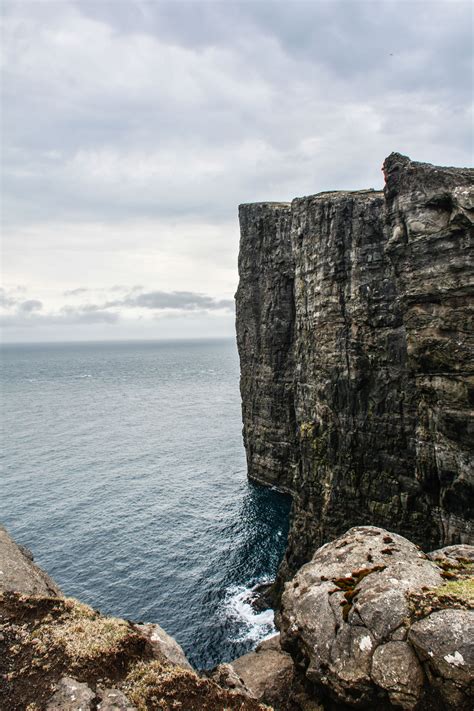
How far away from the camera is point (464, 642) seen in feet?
54.1

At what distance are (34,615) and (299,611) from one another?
11675 mm

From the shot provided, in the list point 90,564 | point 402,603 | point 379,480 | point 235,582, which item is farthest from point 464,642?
point 90,564

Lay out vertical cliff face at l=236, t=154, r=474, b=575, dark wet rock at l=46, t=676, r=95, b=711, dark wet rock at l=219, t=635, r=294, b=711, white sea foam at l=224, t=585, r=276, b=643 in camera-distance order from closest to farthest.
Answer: dark wet rock at l=46, t=676, r=95, b=711, dark wet rock at l=219, t=635, r=294, b=711, vertical cliff face at l=236, t=154, r=474, b=575, white sea foam at l=224, t=585, r=276, b=643

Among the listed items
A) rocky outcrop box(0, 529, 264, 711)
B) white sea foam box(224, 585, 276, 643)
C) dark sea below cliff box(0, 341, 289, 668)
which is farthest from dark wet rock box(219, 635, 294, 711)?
white sea foam box(224, 585, 276, 643)

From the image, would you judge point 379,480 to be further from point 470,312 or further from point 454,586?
point 454,586

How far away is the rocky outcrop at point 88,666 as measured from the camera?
1643cm

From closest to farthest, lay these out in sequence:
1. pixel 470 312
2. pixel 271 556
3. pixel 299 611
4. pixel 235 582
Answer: pixel 299 611
pixel 470 312
pixel 235 582
pixel 271 556

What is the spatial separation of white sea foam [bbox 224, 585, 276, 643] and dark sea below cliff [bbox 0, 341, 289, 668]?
4.1 inches

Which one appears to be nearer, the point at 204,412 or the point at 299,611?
the point at 299,611

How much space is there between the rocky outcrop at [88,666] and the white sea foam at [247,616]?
2669 cm

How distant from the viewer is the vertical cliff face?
32.2 m

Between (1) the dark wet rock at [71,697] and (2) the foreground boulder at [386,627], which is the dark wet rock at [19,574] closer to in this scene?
(1) the dark wet rock at [71,697]

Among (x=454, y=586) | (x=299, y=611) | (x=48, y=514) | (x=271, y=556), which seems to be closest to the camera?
(x=454, y=586)

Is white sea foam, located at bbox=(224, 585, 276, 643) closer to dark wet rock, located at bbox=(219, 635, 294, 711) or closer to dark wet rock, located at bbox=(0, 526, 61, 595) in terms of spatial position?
dark wet rock, located at bbox=(219, 635, 294, 711)
